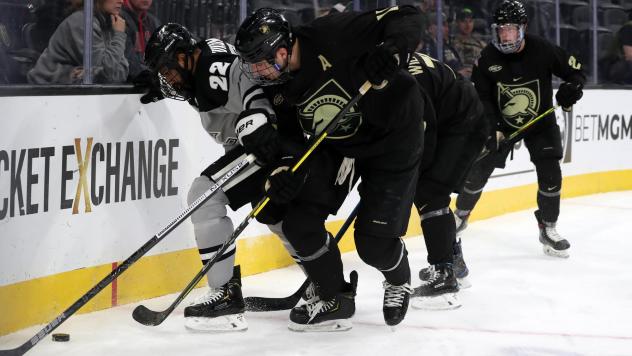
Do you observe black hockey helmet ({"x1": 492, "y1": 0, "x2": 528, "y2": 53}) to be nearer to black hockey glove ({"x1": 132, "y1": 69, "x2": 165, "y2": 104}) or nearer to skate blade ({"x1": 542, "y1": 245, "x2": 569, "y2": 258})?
skate blade ({"x1": 542, "y1": 245, "x2": 569, "y2": 258})

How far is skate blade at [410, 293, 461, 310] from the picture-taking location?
13.4ft

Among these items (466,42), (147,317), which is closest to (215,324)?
(147,317)

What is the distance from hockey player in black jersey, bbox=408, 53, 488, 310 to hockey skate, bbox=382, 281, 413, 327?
0.43m

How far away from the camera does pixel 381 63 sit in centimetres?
318

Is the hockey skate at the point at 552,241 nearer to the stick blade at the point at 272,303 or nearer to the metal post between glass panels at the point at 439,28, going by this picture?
the metal post between glass panels at the point at 439,28

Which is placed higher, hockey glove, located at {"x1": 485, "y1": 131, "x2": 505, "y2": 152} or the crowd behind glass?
the crowd behind glass

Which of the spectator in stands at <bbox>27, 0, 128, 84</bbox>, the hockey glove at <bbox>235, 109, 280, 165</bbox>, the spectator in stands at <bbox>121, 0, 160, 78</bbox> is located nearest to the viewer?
the hockey glove at <bbox>235, 109, 280, 165</bbox>

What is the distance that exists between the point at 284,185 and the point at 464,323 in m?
0.98

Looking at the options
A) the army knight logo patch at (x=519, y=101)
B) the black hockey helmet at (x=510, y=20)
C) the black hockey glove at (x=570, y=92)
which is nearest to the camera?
the black hockey helmet at (x=510, y=20)

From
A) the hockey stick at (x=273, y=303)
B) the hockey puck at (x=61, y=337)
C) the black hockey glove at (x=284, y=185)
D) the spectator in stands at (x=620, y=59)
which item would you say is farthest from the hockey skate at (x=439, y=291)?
the spectator in stands at (x=620, y=59)

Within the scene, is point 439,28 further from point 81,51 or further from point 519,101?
point 81,51

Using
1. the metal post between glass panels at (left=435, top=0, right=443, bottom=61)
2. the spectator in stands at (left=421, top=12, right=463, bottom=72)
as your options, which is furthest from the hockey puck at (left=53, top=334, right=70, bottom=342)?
the metal post between glass panels at (left=435, top=0, right=443, bottom=61)

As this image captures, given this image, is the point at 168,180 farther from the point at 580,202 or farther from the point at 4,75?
the point at 580,202

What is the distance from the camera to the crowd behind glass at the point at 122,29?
12.2 feet
